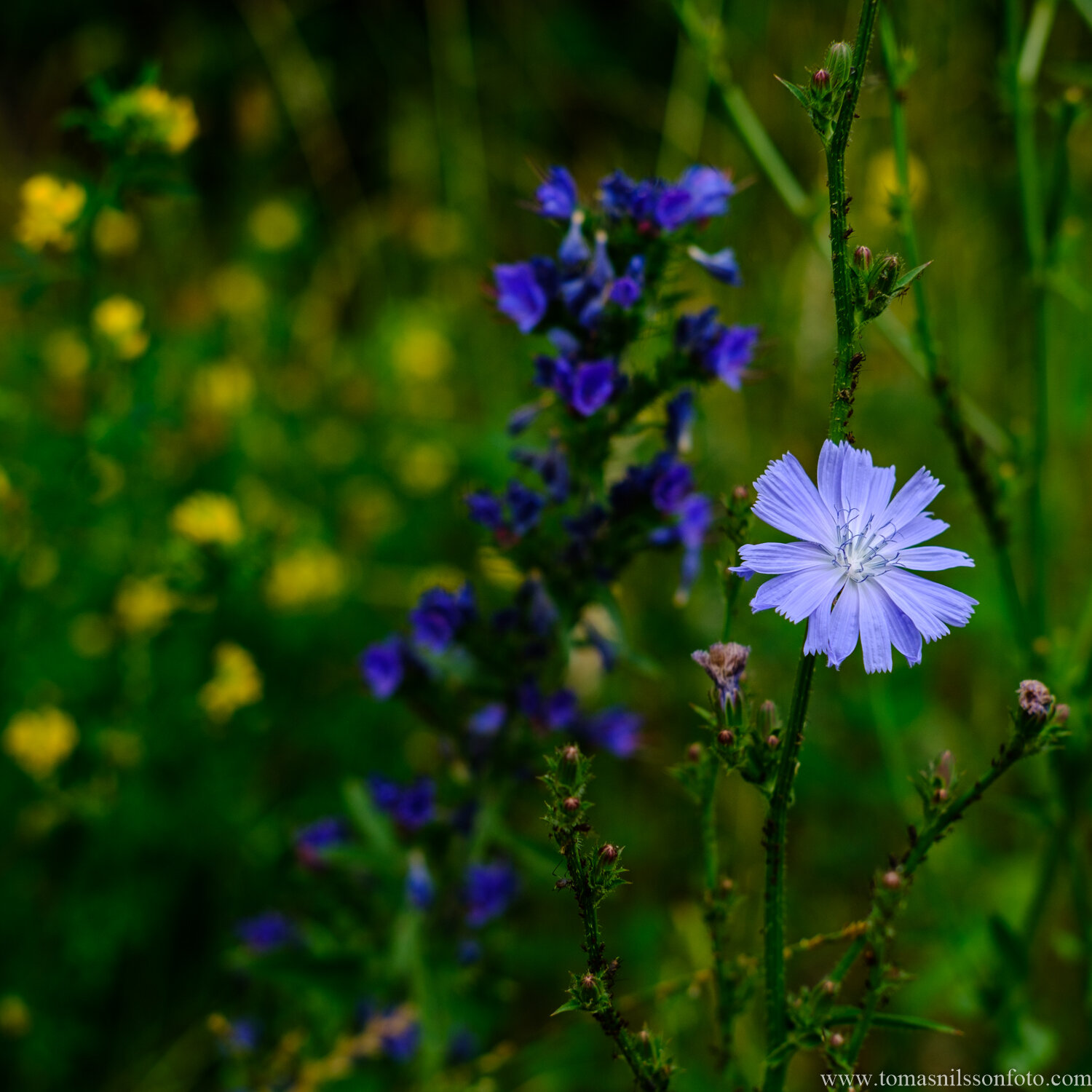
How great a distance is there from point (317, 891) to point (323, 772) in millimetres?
835

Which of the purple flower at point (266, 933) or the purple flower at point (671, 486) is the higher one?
the purple flower at point (671, 486)

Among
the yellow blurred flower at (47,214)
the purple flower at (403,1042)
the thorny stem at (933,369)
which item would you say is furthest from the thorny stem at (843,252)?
the yellow blurred flower at (47,214)

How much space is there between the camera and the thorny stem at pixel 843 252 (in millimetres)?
1144

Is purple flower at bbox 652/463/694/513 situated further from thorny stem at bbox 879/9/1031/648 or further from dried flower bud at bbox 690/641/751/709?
dried flower bud at bbox 690/641/751/709

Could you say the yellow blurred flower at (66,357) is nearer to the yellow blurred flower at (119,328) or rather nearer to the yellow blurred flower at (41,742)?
the yellow blurred flower at (119,328)

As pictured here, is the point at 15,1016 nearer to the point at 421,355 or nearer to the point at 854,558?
the point at 854,558

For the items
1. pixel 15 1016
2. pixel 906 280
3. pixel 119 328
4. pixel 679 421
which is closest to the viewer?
pixel 906 280

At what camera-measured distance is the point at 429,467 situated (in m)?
4.19

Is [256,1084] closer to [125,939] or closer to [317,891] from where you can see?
[317,891]

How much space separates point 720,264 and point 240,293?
352cm

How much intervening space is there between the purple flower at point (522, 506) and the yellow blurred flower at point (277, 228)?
341cm

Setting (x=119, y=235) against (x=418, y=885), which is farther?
(x=119, y=235)

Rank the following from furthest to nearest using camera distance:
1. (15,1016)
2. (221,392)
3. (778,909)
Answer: (221,392)
(15,1016)
(778,909)

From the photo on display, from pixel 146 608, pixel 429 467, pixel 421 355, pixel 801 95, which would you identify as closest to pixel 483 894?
pixel 146 608
